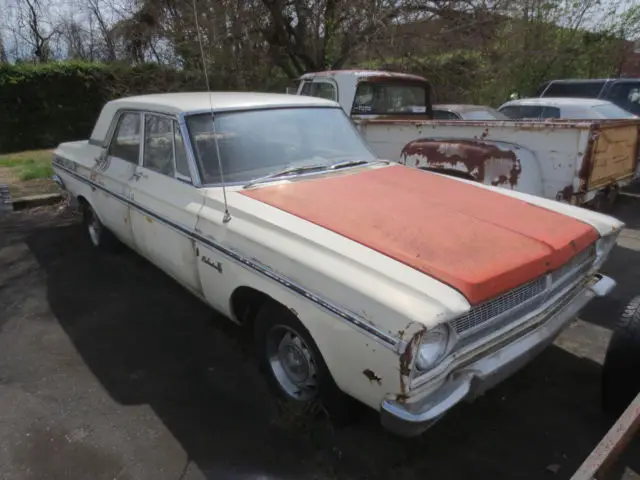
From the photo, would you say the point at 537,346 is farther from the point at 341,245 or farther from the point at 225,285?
the point at 225,285

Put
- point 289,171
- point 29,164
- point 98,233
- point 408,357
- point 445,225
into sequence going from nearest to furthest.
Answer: point 408,357, point 445,225, point 289,171, point 98,233, point 29,164

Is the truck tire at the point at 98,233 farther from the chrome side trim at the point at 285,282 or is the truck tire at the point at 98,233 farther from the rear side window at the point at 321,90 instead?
the rear side window at the point at 321,90

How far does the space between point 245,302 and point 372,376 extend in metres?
1.12

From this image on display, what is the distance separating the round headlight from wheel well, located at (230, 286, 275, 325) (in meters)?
0.98

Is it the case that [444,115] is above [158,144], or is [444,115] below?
below

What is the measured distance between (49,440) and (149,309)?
154 cm

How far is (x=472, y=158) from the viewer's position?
4.75 m

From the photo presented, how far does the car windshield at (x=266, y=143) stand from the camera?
10.8 feet

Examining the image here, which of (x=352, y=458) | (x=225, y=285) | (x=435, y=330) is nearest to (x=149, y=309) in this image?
(x=225, y=285)

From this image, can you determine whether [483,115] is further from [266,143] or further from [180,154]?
[180,154]

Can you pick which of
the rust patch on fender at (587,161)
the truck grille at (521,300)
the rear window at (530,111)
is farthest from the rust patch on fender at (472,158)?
the rear window at (530,111)

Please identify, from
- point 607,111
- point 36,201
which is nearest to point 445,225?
point 36,201

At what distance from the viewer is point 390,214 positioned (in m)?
2.78

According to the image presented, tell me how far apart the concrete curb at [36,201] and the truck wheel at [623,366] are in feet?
24.2
